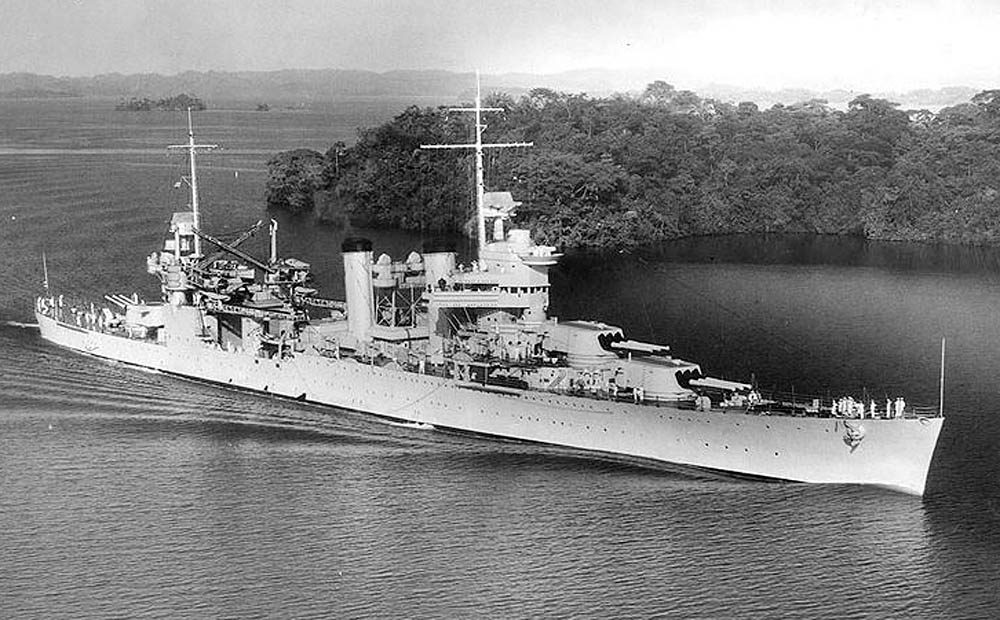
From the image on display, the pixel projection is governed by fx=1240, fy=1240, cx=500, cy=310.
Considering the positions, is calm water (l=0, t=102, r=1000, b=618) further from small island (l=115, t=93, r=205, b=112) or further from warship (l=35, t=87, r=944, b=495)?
small island (l=115, t=93, r=205, b=112)

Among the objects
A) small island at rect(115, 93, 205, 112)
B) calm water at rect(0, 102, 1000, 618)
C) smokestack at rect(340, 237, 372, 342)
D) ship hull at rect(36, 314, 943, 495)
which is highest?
small island at rect(115, 93, 205, 112)

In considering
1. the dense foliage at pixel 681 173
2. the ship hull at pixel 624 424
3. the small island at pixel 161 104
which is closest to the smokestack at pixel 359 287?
the ship hull at pixel 624 424

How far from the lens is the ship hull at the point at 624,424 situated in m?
21.4

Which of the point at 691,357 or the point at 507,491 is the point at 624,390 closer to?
the point at 507,491

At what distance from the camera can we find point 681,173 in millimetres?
62781

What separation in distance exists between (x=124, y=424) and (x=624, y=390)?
34.8ft

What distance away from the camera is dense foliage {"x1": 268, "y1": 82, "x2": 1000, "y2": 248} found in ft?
181

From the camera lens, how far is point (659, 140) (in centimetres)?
6506

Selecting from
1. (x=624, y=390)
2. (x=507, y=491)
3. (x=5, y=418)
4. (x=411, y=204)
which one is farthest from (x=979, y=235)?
(x=5, y=418)

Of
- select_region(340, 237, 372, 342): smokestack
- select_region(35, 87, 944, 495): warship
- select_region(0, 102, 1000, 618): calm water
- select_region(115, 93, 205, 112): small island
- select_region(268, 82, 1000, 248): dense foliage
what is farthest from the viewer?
select_region(115, 93, 205, 112): small island

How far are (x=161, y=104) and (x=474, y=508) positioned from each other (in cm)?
9418

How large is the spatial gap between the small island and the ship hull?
65405 millimetres

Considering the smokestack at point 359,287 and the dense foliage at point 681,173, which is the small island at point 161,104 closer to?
the dense foliage at point 681,173

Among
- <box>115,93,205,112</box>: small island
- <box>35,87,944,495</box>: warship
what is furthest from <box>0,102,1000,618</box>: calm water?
<box>115,93,205,112</box>: small island
